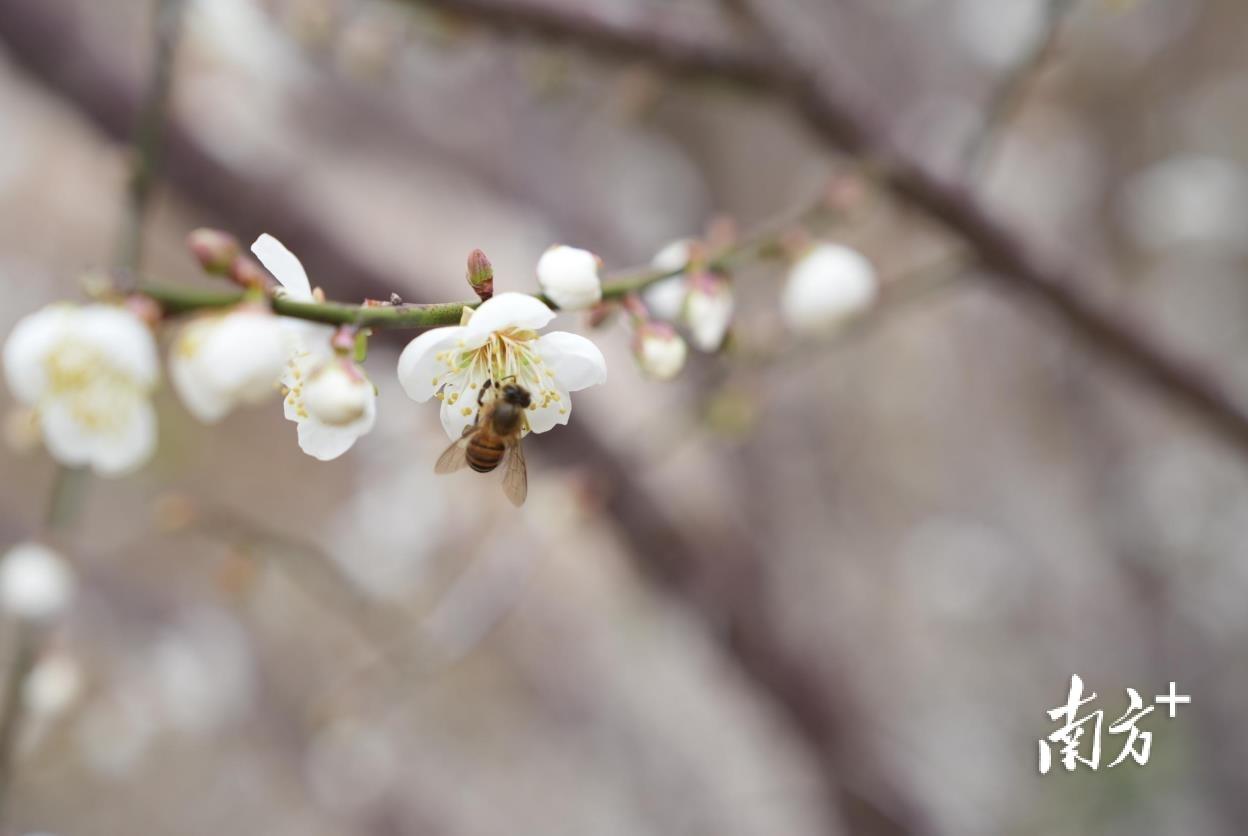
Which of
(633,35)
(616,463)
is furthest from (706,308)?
(616,463)

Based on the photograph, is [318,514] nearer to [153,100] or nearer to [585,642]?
[585,642]

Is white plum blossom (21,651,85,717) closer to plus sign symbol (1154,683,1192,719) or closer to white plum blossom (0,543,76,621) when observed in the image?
white plum blossom (0,543,76,621)

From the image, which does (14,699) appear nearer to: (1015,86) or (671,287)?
(671,287)

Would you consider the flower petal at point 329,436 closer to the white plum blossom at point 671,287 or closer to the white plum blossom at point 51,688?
the white plum blossom at point 671,287

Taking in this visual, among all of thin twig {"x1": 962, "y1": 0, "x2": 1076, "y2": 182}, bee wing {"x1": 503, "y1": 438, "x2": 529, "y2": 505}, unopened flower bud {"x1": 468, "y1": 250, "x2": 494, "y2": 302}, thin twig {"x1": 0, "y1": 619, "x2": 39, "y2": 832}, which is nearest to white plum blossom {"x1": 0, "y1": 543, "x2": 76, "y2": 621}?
thin twig {"x1": 0, "y1": 619, "x2": 39, "y2": 832}

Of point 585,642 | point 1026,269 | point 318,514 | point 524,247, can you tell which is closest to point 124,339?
point 1026,269

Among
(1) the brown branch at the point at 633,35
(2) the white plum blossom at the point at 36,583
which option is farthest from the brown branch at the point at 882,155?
(2) the white plum blossom at the point at 36,583
